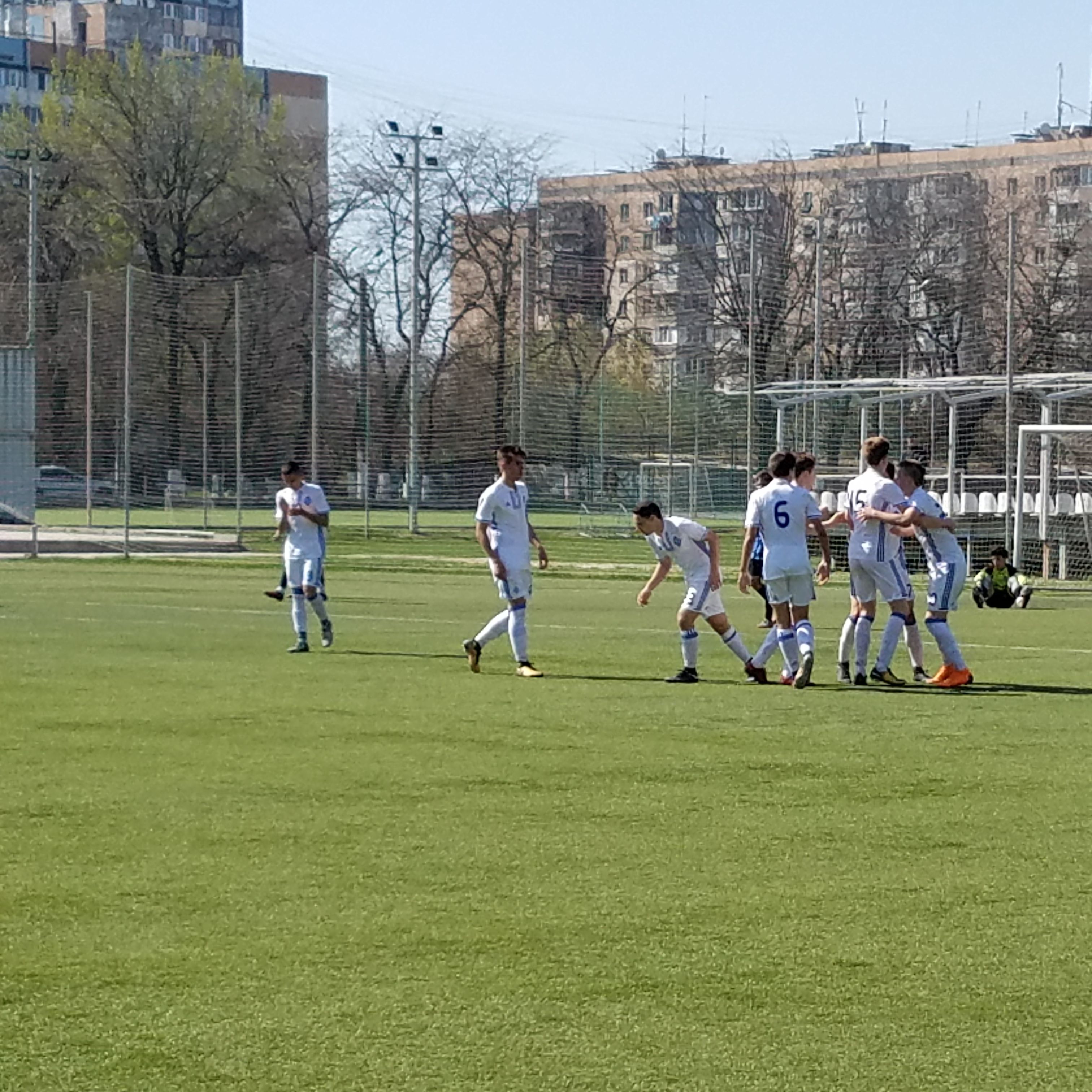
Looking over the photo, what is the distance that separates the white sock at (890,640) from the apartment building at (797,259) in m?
22.0

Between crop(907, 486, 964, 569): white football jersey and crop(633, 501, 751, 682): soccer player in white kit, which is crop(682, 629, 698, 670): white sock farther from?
crop(907, 486, 964, 569): white football jersey

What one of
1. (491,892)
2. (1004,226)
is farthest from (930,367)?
(491,892)

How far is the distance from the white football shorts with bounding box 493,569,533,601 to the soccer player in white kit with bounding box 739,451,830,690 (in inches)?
77.5

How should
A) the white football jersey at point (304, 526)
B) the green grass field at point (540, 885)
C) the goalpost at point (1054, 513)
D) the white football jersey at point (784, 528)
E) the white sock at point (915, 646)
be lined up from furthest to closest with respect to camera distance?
the goalpost at point (1054, 513), the white football jersey at point (304, 526), the white sock at point (915, 646), the white football jersey at point (784, 528), the green grass field at point (540, 885)

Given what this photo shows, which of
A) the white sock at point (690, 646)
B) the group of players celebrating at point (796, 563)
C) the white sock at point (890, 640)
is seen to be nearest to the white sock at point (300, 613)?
the group of players celebrating at point (796, 563)

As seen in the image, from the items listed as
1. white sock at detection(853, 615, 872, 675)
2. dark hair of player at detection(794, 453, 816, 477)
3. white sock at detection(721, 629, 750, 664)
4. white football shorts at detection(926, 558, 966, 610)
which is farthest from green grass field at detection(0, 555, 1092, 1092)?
dark hair of player at detection(794, 453, 816, 477)

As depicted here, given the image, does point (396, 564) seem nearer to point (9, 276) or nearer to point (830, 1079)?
point (9, 276)

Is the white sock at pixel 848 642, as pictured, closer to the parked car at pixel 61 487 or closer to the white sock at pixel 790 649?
the white sock at pixel 790 649

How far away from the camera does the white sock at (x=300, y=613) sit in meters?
18.9

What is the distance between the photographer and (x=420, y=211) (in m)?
55.0

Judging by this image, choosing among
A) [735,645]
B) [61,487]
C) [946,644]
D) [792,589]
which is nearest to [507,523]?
[735,645]

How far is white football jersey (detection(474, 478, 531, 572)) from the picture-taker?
A: 16.9 m

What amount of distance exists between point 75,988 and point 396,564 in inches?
1288

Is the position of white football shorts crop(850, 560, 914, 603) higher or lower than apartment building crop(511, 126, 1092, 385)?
lower
